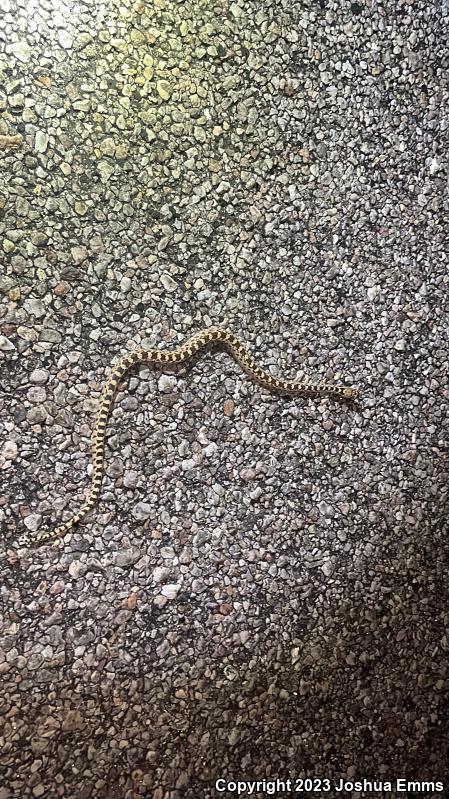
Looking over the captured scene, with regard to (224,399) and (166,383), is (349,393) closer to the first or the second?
(224,399)

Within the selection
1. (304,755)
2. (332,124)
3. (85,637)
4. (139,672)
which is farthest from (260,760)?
(332,124)

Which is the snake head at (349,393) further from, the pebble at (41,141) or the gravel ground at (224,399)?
the pebble at (41,141)

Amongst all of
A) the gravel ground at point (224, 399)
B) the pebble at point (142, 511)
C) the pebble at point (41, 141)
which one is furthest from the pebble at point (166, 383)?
the pebble at point (41, 141)

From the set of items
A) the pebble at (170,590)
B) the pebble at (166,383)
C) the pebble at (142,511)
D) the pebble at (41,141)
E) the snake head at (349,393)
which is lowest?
the pebble at (170,590)

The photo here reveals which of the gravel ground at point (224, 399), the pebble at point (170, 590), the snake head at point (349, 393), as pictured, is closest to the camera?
the gravel ground at point (224, 399)

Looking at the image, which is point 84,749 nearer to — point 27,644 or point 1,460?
point 27,644

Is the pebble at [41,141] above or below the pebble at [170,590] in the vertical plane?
above

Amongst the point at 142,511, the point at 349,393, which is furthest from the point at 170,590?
the point at 349,393
